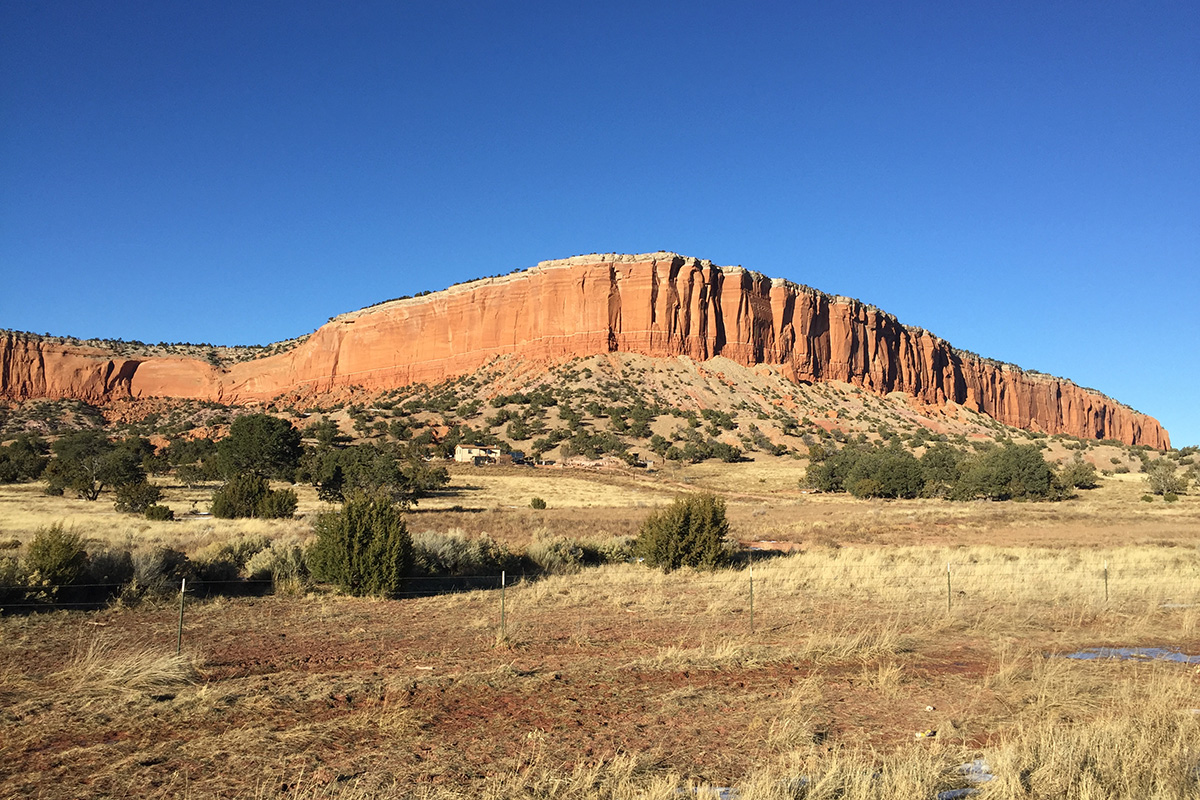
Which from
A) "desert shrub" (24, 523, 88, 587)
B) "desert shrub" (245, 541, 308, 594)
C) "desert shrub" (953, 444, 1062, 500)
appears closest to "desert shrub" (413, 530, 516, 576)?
"desert shrub" (245, 541, 308, 594)

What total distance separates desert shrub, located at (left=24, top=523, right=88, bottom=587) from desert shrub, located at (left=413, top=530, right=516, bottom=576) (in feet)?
20.5

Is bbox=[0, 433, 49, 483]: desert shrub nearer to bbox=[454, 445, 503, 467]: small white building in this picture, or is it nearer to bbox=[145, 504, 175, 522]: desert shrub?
bbox=[145, 504, 175, 522]: desert shrub

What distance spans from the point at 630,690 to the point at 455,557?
32.3ft

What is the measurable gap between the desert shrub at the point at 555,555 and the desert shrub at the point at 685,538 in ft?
5.83

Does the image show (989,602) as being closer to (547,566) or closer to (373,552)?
(547,566)

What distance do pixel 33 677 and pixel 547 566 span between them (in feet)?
37.4

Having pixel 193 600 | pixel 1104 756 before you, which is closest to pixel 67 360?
pixel 193 600

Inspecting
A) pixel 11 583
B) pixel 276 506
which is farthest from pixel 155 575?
pixel 276 506

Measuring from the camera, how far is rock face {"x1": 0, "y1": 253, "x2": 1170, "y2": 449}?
297 ft

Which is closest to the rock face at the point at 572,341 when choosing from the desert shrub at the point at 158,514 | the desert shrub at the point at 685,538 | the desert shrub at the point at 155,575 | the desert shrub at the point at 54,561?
the desert shrub at the point at 158,514

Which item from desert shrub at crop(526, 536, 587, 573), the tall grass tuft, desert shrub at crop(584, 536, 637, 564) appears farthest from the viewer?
desert shrub at crop(584, 536, 637, 564)

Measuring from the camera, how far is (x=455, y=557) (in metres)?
17.2

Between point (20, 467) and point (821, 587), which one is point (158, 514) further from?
point (20, 467)

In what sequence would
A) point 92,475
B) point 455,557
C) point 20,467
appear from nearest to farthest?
point 455,557, point 92,475, point 20,467
